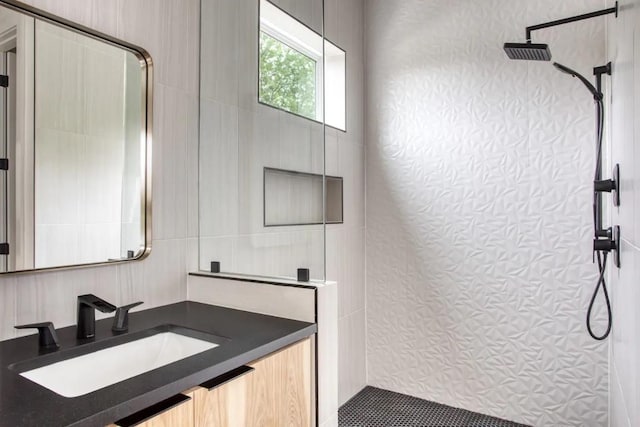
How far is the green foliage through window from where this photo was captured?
161 cm

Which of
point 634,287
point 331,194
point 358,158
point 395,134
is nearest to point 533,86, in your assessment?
point 395,134

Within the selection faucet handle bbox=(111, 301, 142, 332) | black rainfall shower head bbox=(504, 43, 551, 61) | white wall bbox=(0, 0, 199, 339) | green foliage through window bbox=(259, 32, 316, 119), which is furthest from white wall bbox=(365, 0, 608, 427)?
faucet handle bbox=(111, 301, 142, 332)

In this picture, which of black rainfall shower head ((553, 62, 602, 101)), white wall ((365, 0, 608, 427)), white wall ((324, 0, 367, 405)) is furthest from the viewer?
white wall ((324, 0, 367, 405))

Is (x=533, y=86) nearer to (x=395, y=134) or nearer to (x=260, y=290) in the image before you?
(x=395, y=134)

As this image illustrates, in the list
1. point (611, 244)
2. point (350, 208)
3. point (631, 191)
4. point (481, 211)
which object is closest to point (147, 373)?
point (631, 191)

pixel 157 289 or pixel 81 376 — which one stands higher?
pixel 157 289

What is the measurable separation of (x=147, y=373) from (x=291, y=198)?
0.86 metres

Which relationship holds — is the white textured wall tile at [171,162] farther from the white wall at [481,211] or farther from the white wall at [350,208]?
the white wall at [481,211]

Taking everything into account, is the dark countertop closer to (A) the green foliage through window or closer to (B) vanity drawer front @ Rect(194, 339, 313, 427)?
(B) vanity drawer front @ Rect(194, 339, 313, 427)

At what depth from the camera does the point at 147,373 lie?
2.99 ft

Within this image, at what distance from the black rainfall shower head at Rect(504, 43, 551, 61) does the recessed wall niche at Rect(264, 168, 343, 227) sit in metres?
1.01

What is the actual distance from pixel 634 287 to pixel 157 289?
149 centimetres

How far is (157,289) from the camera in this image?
1529 mm

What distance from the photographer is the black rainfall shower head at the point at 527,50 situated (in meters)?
1.74
